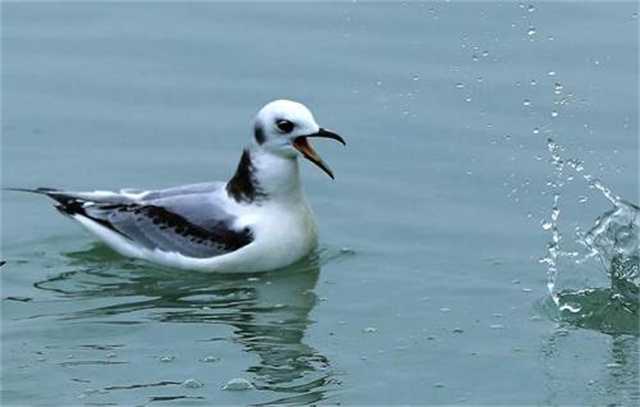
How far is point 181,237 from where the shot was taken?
1266 cm

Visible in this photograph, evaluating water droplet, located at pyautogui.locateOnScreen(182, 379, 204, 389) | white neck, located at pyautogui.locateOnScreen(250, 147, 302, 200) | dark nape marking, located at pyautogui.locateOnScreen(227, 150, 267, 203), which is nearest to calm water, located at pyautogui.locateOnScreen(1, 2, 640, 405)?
water droplet, located at pyautogui.locateOnScreen(182, 379, 204, 389)

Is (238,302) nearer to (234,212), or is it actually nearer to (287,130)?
(234,212)

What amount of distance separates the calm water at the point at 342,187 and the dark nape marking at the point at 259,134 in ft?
2.36

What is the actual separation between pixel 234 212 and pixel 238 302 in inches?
39.4

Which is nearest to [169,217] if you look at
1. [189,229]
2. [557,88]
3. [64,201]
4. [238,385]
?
[189,229]

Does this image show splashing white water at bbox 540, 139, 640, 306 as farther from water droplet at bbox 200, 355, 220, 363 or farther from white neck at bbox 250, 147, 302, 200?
water droplet at bbox 200, 355, 220, 363

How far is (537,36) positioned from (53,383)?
6308mm

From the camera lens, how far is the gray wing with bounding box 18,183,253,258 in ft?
41.3

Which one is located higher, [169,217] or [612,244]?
[169,217]

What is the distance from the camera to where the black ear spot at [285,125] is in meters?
12.5

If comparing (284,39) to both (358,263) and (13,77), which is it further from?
(358,263)

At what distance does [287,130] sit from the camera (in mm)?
12539

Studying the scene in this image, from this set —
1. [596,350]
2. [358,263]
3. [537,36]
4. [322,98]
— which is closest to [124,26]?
[322,98]

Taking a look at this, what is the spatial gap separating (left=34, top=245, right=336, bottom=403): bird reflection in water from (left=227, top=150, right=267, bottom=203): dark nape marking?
510mm
